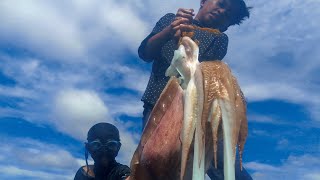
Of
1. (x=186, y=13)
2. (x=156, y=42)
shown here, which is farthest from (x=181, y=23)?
(x=156, y=42)

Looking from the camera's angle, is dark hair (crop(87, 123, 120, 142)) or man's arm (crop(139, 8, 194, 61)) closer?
man's arm (crop(139, 8, 194, 61))

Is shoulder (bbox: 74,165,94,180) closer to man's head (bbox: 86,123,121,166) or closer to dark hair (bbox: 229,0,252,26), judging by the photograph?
man's head (bbox: 86,123,121,166)

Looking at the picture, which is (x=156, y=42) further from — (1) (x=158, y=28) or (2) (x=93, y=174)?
(2) (x=93, y=174)

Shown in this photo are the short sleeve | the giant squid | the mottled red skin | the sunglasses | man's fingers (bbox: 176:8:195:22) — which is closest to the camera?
the giant squid

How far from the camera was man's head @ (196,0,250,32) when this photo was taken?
712 cm

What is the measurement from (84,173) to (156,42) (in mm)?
3174

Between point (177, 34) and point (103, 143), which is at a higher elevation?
point (103, 143)

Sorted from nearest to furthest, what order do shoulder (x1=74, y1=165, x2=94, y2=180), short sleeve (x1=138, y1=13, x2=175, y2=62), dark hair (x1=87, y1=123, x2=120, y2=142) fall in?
short sleeve (x1=138, y1=13, x2=175, y2=62) < shoulder (x1=74, y1=165, x2=94, y2=180) < dark hair (x1=87, y1=123, x2=120, y2=142)

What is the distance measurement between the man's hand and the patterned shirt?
4.38 feet

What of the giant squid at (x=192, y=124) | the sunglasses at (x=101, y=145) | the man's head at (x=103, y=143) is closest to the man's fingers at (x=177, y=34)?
the giant squid at (x=192, y=124)

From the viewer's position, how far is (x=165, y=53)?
5727mm

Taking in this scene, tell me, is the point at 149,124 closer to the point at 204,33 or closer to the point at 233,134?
the point at 233,134

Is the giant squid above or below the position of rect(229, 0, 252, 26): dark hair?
below

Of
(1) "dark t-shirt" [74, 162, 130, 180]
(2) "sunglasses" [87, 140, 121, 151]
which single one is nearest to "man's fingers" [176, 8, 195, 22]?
(1) "dark t-shirt" [74, 162, 130, 180]
